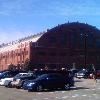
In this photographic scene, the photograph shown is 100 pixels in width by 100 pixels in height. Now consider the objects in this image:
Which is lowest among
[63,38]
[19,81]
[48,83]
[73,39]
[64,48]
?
[48,83]

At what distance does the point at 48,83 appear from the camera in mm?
35781

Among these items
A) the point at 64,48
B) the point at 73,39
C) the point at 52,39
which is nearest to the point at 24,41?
the point at 52,39

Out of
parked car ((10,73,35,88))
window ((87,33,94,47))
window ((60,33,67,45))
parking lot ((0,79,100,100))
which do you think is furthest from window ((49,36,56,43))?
parking lot ((0,79,100,100))

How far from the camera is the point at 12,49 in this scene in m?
117

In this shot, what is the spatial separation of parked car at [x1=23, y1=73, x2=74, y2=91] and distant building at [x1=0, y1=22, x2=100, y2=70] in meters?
59.6

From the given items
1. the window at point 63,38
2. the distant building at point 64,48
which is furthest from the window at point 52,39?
the window at point 63,38

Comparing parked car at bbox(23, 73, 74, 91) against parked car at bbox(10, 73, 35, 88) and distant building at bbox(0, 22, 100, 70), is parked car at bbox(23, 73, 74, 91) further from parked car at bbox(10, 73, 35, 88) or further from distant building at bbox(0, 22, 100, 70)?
distant building at bbox(0, 22, 100, 70)

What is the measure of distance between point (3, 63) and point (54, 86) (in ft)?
293

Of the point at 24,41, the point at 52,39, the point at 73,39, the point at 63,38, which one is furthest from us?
the point at 24,41

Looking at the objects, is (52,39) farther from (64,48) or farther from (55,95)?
(55,95)

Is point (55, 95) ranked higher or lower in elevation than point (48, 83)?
lower

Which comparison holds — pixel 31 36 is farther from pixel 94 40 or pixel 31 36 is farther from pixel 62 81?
pixel 62 81

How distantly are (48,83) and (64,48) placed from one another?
67.7 meters

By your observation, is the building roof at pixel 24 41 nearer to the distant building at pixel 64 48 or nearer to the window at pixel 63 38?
the distant building at pixel 64 48
